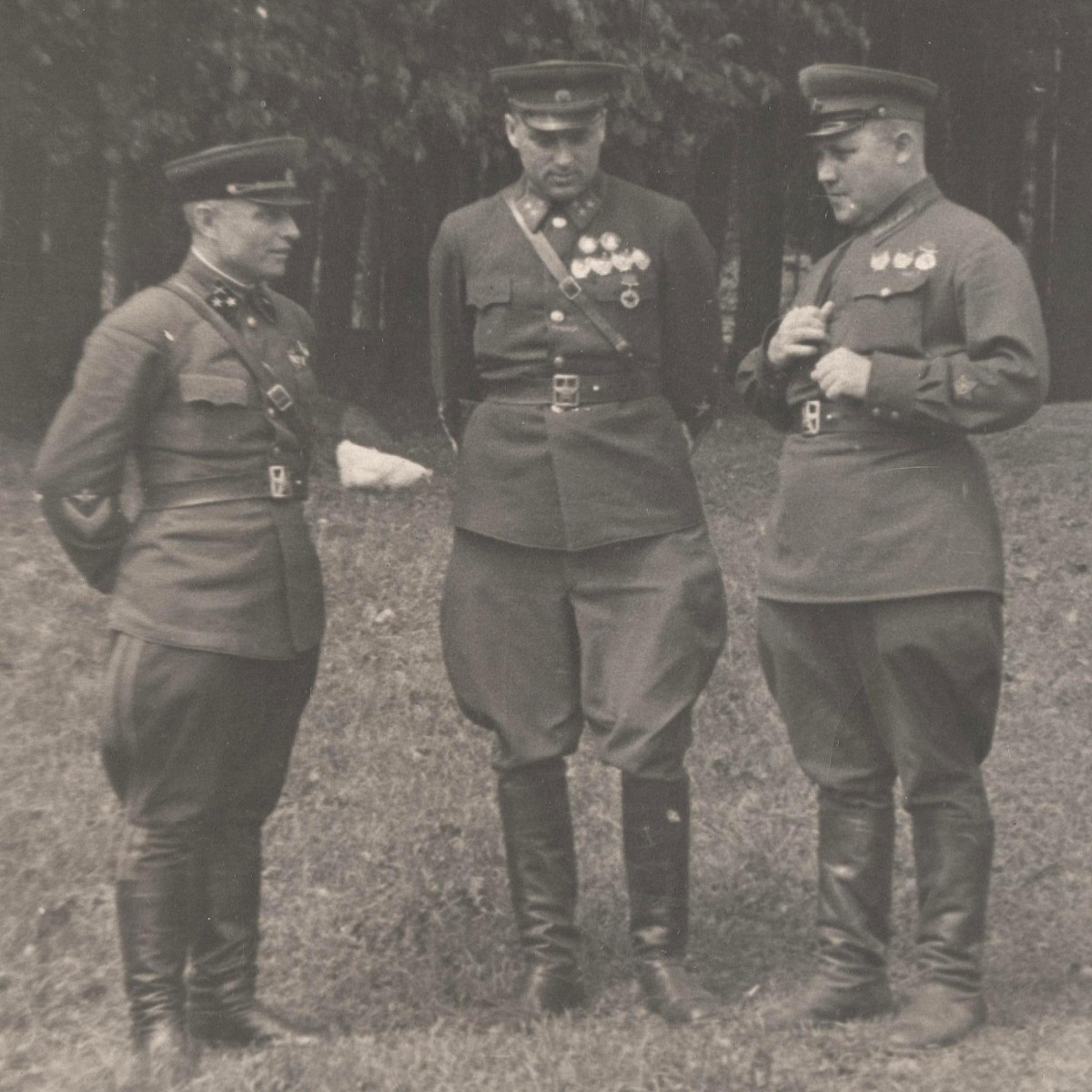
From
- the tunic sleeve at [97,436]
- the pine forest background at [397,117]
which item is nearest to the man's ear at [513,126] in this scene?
the tunic sleeve at [97,436]

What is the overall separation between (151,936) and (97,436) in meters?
1.20

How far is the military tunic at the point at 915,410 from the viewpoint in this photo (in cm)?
437

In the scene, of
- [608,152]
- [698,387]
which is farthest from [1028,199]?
[698,387]

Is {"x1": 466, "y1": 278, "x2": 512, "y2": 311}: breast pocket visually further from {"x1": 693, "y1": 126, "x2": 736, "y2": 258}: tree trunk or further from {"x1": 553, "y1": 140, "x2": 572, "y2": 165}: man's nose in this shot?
{"x1": 693, "y1": 126, "x2": 736, "y2": 258}: tree trunk

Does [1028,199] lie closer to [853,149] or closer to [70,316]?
[70,316]

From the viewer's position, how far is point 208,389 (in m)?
4.50

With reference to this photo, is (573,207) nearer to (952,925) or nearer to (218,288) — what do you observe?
(218,288)

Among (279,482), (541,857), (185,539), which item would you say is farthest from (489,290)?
(541,857)

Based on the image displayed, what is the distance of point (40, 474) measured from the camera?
4.45 meters

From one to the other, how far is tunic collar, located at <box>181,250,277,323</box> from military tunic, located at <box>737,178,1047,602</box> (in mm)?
1433

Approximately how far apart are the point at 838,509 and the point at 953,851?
2.88 feet

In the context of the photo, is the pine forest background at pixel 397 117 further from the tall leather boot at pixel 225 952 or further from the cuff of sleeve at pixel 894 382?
the cuff of sleeve at pixel 894 382

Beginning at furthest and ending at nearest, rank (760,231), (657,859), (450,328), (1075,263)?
(760,231) < (1075,263) < (450,328) < (657,859)

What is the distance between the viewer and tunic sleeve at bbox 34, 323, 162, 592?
14.5 feet
